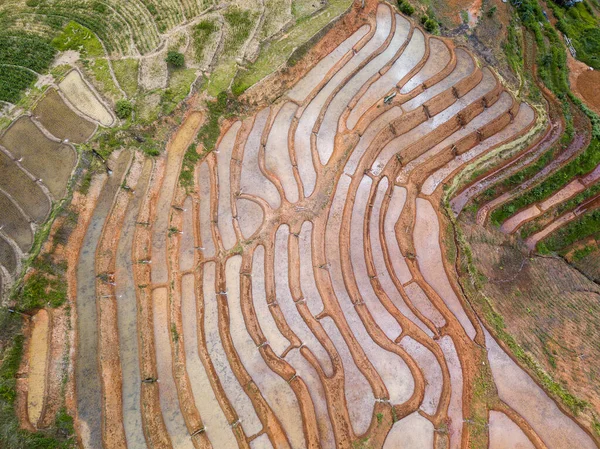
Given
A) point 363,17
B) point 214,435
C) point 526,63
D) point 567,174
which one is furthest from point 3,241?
point 526,63

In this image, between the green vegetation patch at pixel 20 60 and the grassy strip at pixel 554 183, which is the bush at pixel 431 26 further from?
the green vegetation patch at pixel 20 60

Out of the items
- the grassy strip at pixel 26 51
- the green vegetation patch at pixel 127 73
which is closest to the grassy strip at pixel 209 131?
the green vegetation patch at pixel 127 73

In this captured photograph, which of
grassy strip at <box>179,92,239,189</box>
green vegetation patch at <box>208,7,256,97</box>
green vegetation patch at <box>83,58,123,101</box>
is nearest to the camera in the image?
grassy strip at <box>179,92,239,189</box>

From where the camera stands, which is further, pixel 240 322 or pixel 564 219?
pixel 564 219

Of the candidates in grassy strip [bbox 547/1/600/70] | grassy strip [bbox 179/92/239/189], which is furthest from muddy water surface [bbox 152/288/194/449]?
grassy strip [bbox 547/1/600/70]

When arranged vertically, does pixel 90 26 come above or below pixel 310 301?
above

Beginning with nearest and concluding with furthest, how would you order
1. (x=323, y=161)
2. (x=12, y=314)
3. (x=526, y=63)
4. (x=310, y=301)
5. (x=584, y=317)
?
(x=12, y=314), (x=310, y=301), (x=584, y=317), (x=323, y=161), (x=526, y=63)

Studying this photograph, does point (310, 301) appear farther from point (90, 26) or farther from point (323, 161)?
point (90, 26)

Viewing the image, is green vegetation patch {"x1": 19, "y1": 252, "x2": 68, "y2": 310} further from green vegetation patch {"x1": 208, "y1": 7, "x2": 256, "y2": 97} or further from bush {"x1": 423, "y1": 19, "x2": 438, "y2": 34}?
bush {"x1": 423, "y1": 19, "x2": 438, "y2": 34}
